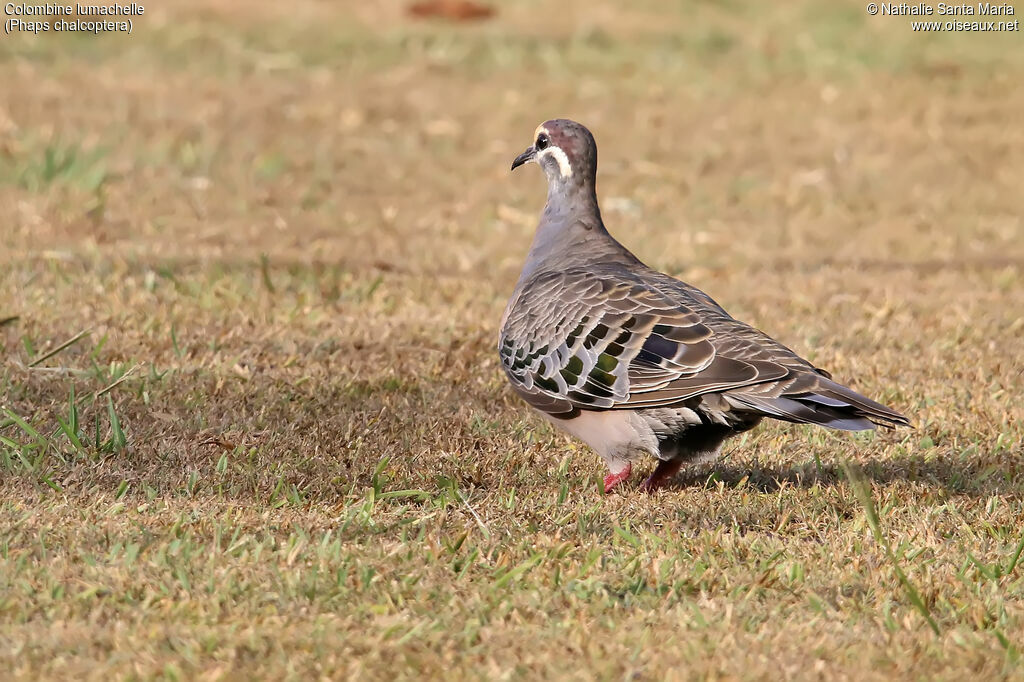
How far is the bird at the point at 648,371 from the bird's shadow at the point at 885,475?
245 mm

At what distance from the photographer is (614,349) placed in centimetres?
490

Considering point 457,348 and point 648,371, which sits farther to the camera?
point 457,348

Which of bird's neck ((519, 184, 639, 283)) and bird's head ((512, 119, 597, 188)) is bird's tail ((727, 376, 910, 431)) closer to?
bird's neck ((519, 184, 639, 283))

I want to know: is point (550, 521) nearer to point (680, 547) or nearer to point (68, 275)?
point (680, 547)

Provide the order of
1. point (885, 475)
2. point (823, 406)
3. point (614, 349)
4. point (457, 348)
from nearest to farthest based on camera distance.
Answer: point (823, 406)
point (614, 349)
point (885, 475)
point (457, 348)

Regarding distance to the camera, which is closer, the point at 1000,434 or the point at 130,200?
the point at 1000,434

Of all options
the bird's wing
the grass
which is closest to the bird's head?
the bird's wing

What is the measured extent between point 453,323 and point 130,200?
3.28m

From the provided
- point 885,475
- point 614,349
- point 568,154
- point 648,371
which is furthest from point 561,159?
point 885,475

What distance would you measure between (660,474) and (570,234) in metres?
1.23

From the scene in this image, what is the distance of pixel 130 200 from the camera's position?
923 centimetres

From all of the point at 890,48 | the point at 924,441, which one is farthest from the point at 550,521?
the point at 890,48

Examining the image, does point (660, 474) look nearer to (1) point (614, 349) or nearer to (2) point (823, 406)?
(1) point (614, 349)

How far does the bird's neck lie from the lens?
5.72 metres
